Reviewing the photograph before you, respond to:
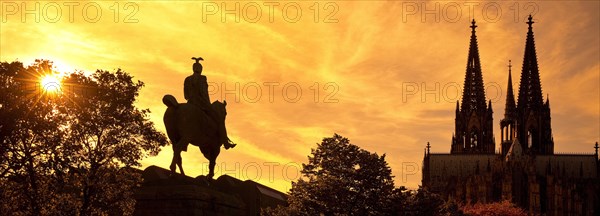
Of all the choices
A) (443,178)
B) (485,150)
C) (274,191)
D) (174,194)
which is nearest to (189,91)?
(174,194)

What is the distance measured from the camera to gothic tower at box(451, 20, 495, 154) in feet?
603

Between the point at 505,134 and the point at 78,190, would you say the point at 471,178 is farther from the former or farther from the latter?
the point at 78,190

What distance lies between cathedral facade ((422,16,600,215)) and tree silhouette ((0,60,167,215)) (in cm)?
11578

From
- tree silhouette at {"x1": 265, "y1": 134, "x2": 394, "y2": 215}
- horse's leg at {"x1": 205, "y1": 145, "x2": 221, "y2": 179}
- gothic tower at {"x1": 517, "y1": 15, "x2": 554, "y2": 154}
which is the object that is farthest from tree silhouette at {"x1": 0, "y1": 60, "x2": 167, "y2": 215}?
gothic tower at {"x1": 517, "y1": 15, "x2": 554, "y2": 154}

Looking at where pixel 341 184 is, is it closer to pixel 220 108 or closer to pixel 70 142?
pixel 70 142

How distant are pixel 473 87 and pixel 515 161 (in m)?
27.4

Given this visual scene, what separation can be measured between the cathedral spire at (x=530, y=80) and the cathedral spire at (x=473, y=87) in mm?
8213

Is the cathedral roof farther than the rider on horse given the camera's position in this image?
Yes

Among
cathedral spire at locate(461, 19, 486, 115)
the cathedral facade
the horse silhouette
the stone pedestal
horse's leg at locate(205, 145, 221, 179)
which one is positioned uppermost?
cathedral spire at locate(461, 19, 486, 115)

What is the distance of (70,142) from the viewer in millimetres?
47688

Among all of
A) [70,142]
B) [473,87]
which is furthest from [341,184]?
[473,87]

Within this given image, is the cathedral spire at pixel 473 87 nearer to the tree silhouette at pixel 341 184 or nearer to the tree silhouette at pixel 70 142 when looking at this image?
the tree silhouette at pixel 341 184

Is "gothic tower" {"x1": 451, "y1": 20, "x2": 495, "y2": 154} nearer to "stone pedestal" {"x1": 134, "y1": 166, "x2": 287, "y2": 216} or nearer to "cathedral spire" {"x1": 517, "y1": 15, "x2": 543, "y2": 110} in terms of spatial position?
"cathedral spire" {"x1": 517, "y1": 15, "x2": 543, "y2": 110}

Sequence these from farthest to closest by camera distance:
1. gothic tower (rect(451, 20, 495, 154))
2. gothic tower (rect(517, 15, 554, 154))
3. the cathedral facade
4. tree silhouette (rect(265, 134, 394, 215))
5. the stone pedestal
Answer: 1. gothic tower (rect(451, 20, 495, 154))
2. gothic tower (rect(517, 15, 554, 154))
3. the cathedral facade
4. tree silhouette (rect(265, 134, 394, 215))
5. the stone pedestal
